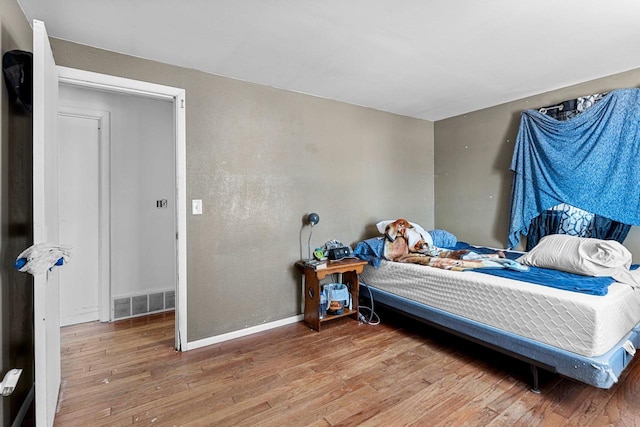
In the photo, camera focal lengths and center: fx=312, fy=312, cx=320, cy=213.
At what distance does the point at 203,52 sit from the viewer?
2.32 metres

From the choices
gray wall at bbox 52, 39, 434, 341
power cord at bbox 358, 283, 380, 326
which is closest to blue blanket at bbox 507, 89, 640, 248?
gray wall at bbox 52, 39, 434, 341

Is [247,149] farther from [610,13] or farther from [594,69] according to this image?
[594,69]

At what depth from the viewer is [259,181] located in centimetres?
292

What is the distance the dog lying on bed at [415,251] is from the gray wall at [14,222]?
2.70 meters

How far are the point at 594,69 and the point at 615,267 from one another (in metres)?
1.68

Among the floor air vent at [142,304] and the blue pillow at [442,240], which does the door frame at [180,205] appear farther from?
the blue pillow at [442,240]

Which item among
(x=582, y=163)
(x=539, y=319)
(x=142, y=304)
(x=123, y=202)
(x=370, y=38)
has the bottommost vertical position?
(x=142, y=304)

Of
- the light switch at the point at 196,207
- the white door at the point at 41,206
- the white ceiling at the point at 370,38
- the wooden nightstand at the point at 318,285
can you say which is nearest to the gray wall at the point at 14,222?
the white door at the point at 41,206

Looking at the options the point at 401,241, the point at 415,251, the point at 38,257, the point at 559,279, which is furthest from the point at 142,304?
the point at 559,279

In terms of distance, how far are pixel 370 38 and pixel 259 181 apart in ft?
4.93

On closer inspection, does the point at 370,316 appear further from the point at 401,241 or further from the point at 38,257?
the point at 38,257

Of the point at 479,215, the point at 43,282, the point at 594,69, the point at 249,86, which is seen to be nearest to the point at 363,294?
the point at 479,215

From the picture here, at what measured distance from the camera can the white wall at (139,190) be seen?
10.7 ft

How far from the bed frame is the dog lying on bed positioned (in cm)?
42
